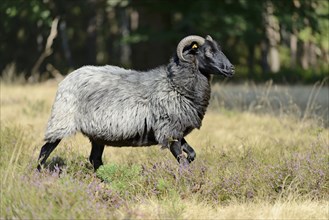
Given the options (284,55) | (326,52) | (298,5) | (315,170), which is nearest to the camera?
(315,170)

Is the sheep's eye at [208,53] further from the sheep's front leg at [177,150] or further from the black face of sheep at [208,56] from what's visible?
the sheep's front leg at [177,150]

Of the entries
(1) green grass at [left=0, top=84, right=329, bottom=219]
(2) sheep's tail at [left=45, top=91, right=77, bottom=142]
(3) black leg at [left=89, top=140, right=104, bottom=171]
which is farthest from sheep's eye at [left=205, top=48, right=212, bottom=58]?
(3) black leg at [left=89, top=140, right=104, bottom=171]

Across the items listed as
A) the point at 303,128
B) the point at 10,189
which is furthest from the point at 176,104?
the point at 303,128

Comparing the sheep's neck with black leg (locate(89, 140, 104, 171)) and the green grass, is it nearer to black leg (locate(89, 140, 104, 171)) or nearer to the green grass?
the green grass

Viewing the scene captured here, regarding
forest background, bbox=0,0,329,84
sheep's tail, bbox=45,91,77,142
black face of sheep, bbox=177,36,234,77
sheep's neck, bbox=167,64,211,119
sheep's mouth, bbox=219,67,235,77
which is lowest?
forest background, bbox=0,0,329,84

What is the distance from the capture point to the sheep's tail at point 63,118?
27.6 ft

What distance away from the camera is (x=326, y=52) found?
39281 millimetres

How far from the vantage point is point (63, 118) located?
8.41 meters

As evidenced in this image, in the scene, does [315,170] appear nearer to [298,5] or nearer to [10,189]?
[10,189]

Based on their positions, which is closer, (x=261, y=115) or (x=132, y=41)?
(x=261, y=115)

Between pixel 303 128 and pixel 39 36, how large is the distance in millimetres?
18371

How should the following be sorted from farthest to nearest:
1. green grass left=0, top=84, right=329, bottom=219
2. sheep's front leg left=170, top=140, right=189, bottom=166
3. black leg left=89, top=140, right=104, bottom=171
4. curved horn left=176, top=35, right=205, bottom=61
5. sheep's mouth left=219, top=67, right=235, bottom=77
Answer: black leg left=89, top=140, right=104, bottom=171 < curved horn left=176, top=35, right=205, bottom=61 < sheep's mouth left=219, top=67, right=235, bottom=77 < sheep's front leg left=170, top=140, right=189, bottom=166 < green grass left=0, top=84, right=329, bottom=219

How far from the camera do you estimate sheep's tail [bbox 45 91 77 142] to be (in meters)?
8.41

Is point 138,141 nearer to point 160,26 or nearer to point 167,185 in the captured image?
point 167,185
